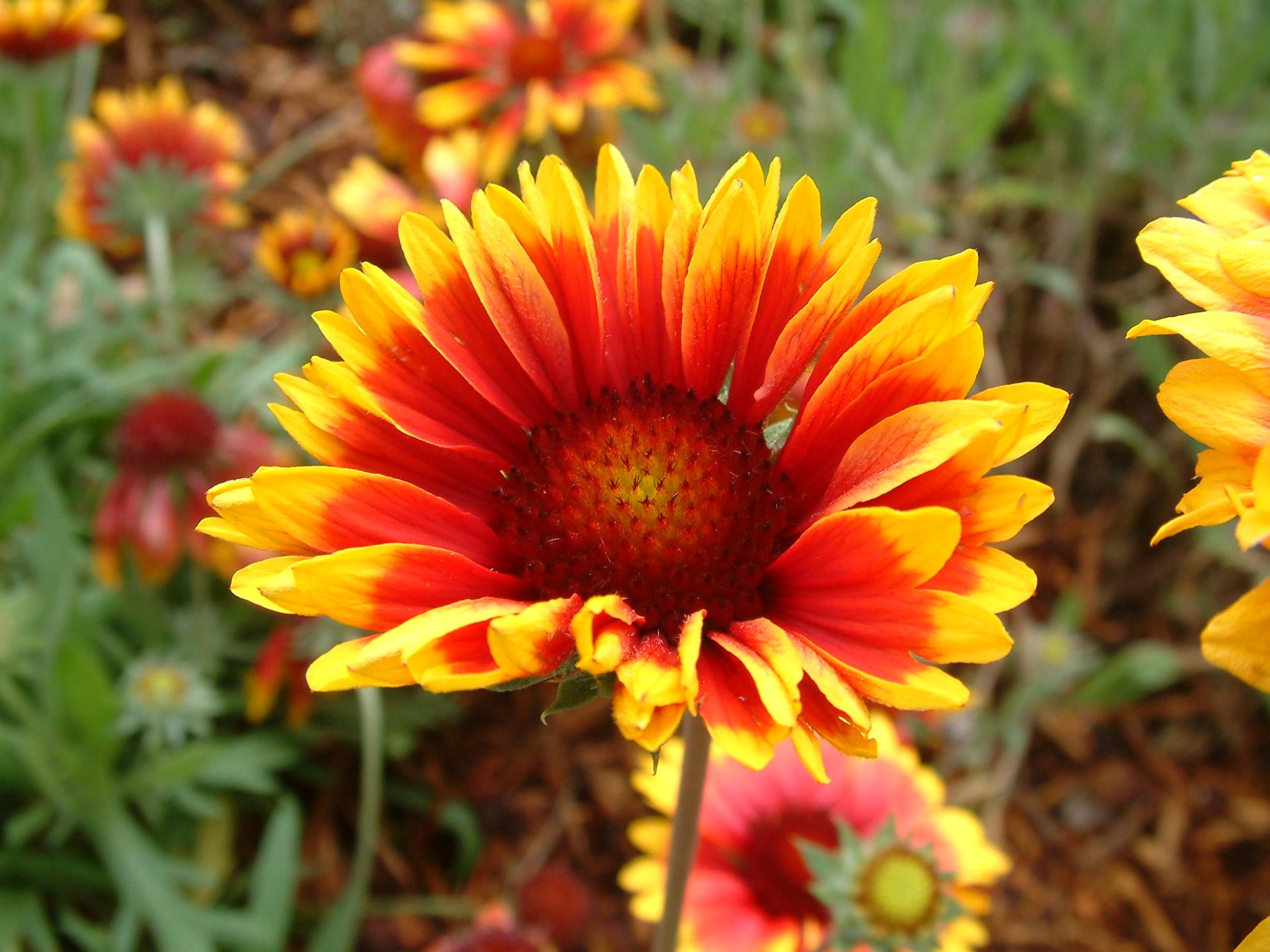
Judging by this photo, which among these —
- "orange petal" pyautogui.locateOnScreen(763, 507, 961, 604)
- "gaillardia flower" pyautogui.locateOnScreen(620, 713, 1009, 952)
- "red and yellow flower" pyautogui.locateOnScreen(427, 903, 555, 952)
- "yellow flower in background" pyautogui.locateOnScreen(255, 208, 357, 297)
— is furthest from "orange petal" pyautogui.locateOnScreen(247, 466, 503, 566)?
"yellow flower in background" pyautogui.locateOnScreen(255, 208, 357, 297)

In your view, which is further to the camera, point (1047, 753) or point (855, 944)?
point (1047, 753)

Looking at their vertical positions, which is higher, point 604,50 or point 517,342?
point 517,342

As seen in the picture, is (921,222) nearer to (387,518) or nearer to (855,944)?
(855,944)

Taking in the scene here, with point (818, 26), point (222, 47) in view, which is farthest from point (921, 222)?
point (222, 47)

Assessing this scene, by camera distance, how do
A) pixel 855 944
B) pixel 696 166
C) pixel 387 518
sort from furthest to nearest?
pixel 696 166
pixel 855 944
pixel 387 518

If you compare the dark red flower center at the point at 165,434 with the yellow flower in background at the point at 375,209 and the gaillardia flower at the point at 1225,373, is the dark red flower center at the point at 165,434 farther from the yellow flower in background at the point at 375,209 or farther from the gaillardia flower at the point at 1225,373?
the gaillardia flower at the point at 1225,373

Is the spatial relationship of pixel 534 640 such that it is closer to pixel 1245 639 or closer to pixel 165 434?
pixel 1245 639

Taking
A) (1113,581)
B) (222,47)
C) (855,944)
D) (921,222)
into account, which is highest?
(222,47)

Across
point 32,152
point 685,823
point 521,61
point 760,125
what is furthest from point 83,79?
point 685,823
